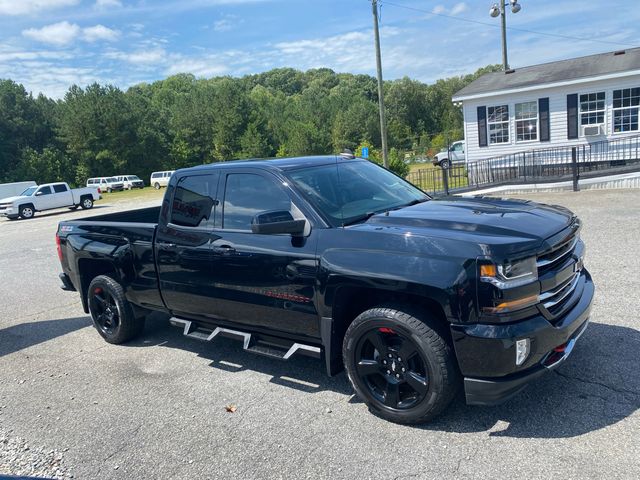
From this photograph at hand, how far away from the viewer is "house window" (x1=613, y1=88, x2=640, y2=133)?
61.1 feet

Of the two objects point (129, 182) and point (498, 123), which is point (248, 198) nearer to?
point (498, 123)

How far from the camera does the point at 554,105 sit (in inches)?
792

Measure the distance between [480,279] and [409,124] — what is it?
3038 inches

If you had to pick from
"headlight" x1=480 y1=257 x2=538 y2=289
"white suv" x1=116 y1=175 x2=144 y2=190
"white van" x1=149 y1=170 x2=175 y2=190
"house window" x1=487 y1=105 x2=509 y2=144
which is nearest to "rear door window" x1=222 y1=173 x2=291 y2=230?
"headlight" x1=480 y1=257 x2=538 y2=289

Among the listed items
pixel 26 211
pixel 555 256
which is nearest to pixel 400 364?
pixel 555 256

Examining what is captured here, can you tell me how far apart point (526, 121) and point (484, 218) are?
1902 centimetres

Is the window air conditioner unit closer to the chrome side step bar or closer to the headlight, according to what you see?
the headlight

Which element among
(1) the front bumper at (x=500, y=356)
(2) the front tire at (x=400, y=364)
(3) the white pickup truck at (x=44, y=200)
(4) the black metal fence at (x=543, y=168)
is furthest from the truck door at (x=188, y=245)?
(3) the white pickup truck at (x=44, y=200)

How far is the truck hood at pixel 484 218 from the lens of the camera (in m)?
3.52

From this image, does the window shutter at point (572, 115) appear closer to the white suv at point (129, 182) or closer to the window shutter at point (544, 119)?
the window shutter at point (544, 119)

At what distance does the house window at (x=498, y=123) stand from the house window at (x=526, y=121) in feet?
1.47

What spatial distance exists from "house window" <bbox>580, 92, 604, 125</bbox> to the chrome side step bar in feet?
62.6

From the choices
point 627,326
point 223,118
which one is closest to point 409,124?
point 223,118

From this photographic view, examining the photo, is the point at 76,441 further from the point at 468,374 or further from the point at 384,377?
the point at 468,374
